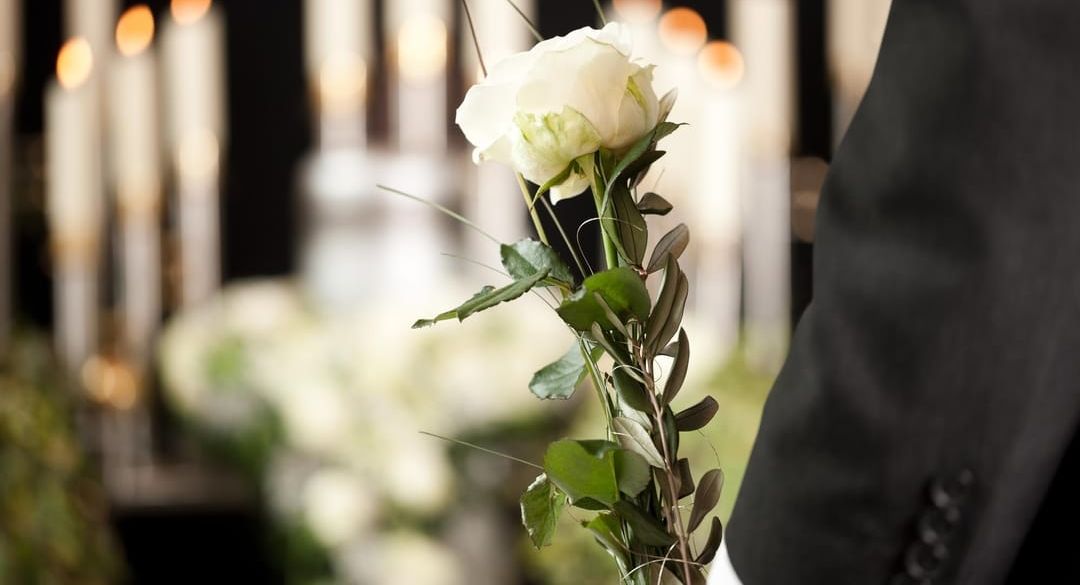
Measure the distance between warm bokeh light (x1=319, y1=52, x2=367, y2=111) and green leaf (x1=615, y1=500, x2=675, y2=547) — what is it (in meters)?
1.46

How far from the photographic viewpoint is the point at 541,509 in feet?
1.21

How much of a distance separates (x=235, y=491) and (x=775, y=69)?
3.23 feet

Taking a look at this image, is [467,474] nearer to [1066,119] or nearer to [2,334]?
[2,334]

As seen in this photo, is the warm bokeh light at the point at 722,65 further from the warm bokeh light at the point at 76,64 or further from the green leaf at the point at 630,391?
the green leaf at the point at 630,391

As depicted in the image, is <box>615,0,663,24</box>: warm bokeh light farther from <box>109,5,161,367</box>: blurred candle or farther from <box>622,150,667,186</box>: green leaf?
<box>622,150,667,186</box>: green leaf

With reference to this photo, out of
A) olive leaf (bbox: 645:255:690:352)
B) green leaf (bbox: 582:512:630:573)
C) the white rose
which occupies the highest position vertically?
the white rose

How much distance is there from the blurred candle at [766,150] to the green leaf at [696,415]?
1.28 m

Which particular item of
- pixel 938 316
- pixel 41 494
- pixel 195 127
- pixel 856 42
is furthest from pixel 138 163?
pixel 938 316

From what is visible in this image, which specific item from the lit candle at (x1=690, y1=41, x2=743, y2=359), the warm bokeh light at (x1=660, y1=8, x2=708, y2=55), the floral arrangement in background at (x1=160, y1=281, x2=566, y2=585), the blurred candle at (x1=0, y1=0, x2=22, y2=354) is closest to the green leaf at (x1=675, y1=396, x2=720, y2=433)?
the floral arrangement in background at (x1=160, y1=281, x2=566, y2=585)

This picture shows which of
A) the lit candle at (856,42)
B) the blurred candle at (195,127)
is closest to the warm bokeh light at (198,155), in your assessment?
the blurred candle at (195,127)

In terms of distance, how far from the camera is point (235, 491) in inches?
68.7

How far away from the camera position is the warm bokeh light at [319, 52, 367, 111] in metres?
1.75

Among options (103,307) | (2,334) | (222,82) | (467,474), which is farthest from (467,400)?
(222,82)

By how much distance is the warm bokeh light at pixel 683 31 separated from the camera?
5.73 feet
